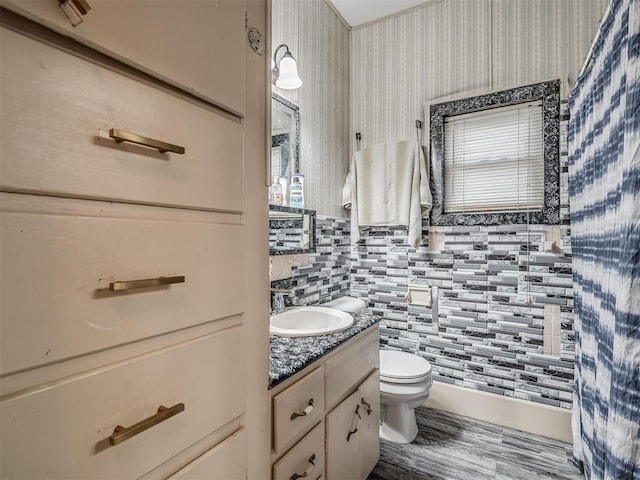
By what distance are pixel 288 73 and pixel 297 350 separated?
4.86 feet

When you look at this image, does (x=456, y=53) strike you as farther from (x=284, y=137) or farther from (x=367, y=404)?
(x=367, y=404)

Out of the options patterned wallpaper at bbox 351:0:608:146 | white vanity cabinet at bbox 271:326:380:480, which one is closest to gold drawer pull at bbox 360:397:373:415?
white vanity cabinet at bbox 271:326:380:480

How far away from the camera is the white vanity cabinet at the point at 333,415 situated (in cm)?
99

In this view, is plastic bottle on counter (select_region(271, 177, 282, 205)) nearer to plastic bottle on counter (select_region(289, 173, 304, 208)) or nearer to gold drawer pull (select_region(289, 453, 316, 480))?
plastic bottle on counter (select_region(289, 173, 304, 208))

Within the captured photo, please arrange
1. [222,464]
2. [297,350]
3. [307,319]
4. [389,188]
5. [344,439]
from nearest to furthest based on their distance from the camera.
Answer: [222,464]
[297,350]
[344,439]
[307,319]
[389,188]

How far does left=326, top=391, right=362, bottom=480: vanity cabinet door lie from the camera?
4.14 ft

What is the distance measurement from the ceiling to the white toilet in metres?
2.52

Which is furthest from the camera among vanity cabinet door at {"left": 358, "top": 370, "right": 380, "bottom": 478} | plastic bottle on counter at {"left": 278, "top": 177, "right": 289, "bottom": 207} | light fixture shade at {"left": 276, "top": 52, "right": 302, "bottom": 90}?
plastic bottle on counter at {"left": 278, "top": 177, "right": 289, "bottom": 207}

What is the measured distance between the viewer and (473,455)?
188 centimetres

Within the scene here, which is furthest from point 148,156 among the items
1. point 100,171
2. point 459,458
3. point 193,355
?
point 459,458

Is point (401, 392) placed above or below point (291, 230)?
below

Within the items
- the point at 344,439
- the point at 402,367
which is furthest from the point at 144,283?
the point at 402,367

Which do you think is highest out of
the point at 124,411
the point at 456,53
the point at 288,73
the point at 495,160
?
the point at 456,53

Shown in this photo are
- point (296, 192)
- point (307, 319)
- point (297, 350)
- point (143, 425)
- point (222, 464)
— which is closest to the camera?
point (143, 425)
